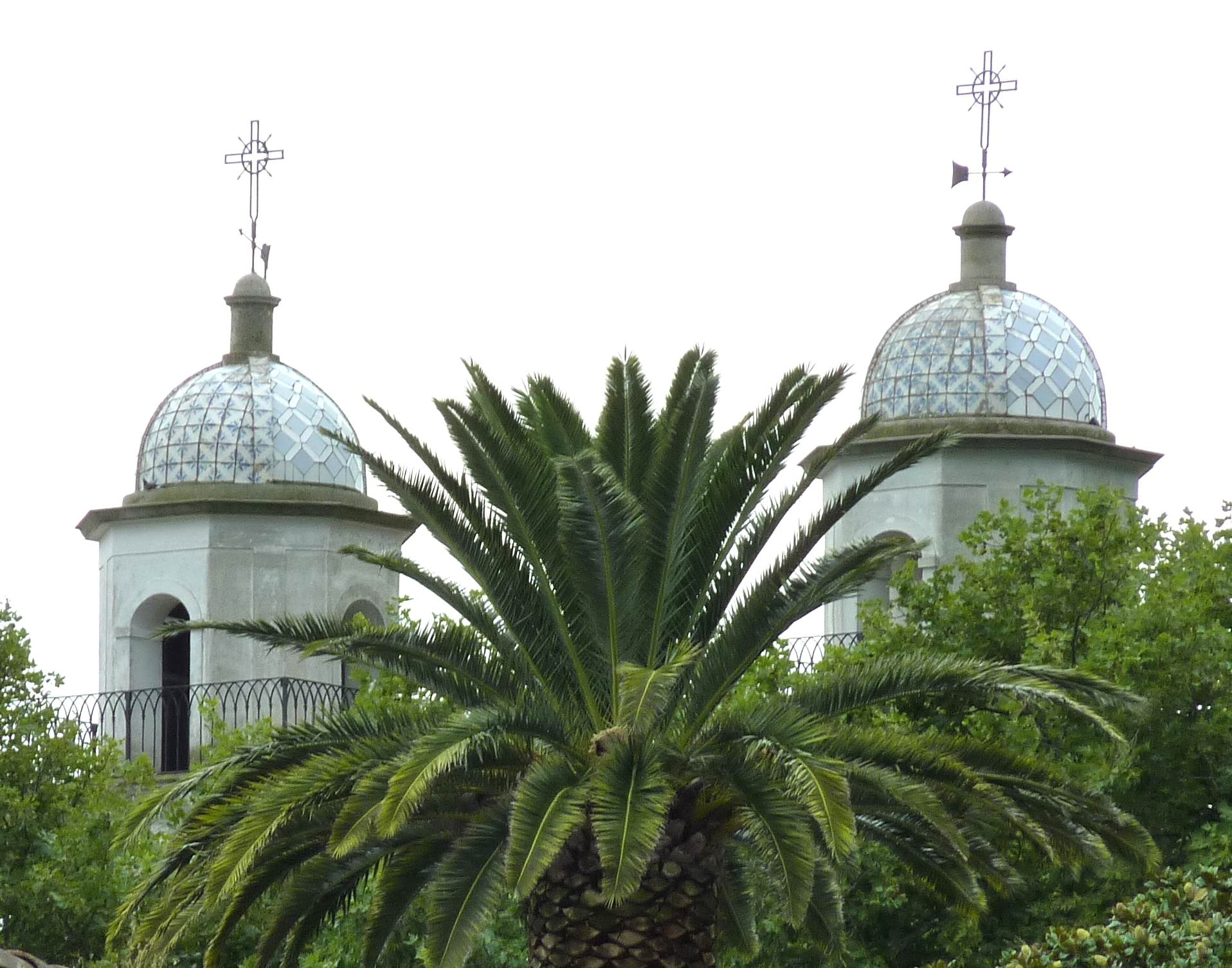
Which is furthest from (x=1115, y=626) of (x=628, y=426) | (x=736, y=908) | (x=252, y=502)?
(x=252, y=502)

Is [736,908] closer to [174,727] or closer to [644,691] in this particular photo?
[644,691]

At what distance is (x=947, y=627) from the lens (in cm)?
3044

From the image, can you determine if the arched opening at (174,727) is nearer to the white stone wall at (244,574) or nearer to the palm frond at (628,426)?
the white stone wall at (244,574)

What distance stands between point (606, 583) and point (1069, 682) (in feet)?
12.3

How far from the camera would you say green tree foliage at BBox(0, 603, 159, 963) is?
A: 32594mm

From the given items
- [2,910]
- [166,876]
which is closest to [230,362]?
[2,910]

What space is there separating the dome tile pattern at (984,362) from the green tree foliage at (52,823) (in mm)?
10433

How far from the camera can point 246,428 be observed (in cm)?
3869

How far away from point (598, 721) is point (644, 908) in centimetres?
150

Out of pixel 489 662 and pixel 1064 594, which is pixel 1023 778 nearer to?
pixel 489 662

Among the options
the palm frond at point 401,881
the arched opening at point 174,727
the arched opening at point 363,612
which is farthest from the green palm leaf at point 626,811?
the arched opening at point 363,612

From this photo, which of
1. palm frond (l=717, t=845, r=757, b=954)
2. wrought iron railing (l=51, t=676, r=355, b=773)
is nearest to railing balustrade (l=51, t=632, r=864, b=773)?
wrought iron railing (l=51, t=676, r=355, b=773)

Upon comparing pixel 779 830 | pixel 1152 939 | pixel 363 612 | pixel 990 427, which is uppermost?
pixel 990 427

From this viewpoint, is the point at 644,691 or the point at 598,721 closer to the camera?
the point at 644,691
